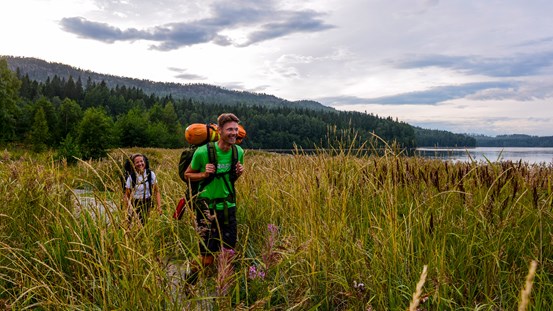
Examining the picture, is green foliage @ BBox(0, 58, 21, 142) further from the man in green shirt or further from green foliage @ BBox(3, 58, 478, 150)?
the man in green shirt

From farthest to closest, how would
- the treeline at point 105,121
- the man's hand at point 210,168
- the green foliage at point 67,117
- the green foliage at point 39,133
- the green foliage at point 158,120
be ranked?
the green foliage at point 158,120 → the green foliage at point 67,117 → the green foliage at point 39,133 → the treeline at point 105,121 → the man's hand at point 210,168

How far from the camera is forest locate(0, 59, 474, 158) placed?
50.3m

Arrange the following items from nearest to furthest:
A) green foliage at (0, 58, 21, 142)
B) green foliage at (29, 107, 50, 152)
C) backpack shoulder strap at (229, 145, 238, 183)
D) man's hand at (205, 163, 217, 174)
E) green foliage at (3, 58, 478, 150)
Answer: man's hand at (205, 163, 217, 174)
backpack shoulder strap at (229, 145, 238, 183)
green foliage at (0, 58, 21, 142)
green foliage at (29, 107, 50, 152)
green foliage at (3, 58, 478, 150)

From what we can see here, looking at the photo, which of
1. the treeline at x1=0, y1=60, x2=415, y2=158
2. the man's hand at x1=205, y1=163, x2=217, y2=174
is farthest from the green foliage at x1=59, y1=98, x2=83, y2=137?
the man's hand at x1=205, y1=163, x2=217, y2=174

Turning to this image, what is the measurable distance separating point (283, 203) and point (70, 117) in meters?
81.1

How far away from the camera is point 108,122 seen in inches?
2699

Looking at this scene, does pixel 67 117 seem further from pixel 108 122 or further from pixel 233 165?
pixel 233 165

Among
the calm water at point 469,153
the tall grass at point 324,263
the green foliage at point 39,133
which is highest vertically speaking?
the calm water at point 469,153

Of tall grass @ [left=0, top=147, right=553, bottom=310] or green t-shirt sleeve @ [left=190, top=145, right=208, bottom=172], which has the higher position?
green t-shirt sleeve @ [left=190, top=145, right=208, bottom=172]

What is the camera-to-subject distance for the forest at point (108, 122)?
165 feet

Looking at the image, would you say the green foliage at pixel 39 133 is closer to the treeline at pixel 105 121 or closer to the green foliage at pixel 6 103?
the treeline at pixel 105 121

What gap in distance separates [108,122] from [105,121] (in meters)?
14.8

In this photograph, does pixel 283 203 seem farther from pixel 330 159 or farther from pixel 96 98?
pixel 96 98

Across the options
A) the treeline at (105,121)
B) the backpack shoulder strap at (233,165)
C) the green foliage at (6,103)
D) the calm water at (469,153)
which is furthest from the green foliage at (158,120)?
the backpack shoulder strap at (233,165)
